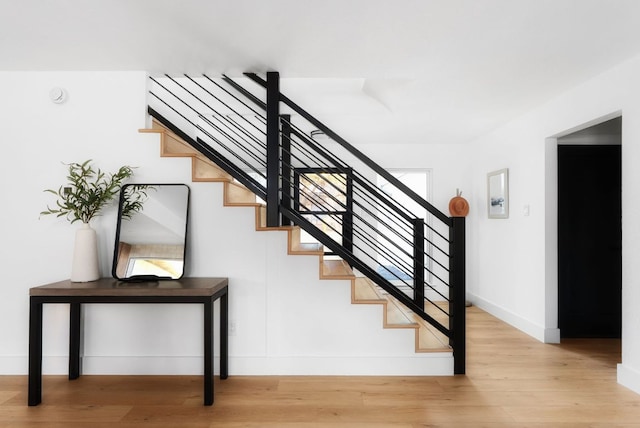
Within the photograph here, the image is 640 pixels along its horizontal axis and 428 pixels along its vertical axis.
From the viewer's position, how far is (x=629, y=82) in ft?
10.0

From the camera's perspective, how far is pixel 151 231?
324 cm

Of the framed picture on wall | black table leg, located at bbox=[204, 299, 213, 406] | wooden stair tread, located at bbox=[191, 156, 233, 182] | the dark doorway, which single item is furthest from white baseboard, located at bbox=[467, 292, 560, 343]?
wooden stair tread, located at bbox=[191, 156, 233, 182]

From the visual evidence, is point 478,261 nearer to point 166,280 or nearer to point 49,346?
point 166,280

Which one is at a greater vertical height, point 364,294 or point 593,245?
point 593,245

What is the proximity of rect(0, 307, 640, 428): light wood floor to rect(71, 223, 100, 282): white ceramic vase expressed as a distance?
2.58 ft

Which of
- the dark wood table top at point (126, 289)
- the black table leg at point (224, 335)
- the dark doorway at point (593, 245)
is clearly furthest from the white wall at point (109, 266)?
the dark doorway at point (593, 245)

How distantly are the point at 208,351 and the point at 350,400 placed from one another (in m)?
0.97

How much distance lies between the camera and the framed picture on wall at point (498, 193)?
5.00 metres

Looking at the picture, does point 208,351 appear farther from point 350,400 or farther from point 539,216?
point 539,216

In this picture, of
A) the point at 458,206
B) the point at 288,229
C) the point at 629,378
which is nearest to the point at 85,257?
the point at 288,229

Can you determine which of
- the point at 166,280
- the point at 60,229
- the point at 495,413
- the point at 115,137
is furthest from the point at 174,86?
the point at 495,413

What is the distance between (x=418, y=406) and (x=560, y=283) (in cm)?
243

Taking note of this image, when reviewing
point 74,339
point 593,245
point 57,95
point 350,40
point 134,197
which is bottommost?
point 74,339

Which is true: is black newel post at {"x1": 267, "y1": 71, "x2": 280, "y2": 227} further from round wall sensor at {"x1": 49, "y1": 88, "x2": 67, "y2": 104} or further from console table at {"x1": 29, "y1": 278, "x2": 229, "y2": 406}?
round wall sensor at {"x1": 49, "y1": 88, "x2": 67, "y2": 104}
